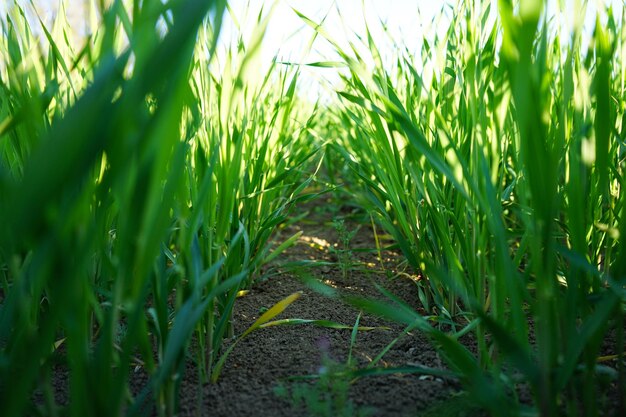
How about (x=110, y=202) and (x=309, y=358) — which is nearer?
(x=110, y=202)

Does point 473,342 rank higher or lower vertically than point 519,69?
lower

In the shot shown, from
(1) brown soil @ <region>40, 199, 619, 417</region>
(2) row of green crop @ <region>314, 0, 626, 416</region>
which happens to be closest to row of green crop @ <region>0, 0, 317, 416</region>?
(1) brown soil @ <region>40, 199, 619, 417</region>

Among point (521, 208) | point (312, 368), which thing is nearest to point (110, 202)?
point (312, 368)

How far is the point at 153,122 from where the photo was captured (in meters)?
0.49

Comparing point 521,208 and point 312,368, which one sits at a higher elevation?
point 521,208

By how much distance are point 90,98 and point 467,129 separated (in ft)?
2.36

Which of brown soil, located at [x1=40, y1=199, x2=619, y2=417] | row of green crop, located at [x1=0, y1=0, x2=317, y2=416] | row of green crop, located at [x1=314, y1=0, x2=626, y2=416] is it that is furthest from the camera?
brown soil, located at [x1=40, y1=199, x2=619, y2=417]

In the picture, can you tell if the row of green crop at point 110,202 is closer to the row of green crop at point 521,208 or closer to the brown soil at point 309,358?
the brown soil at point 309,358

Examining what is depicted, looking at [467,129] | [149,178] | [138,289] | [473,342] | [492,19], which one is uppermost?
[492,19]

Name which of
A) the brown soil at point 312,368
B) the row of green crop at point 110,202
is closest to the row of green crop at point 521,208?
the brown soil at point 312,368

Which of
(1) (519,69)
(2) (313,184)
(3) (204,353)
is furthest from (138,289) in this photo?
(2) (313,184)

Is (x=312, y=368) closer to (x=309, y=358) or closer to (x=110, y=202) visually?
(x=309, y=358)

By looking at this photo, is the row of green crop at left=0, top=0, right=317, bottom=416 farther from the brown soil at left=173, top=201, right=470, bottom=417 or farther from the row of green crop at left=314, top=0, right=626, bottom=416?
the row of green crop at left=314, top=0, right=626, bottom=416

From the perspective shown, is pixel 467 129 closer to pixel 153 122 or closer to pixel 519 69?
pixel 519 69
